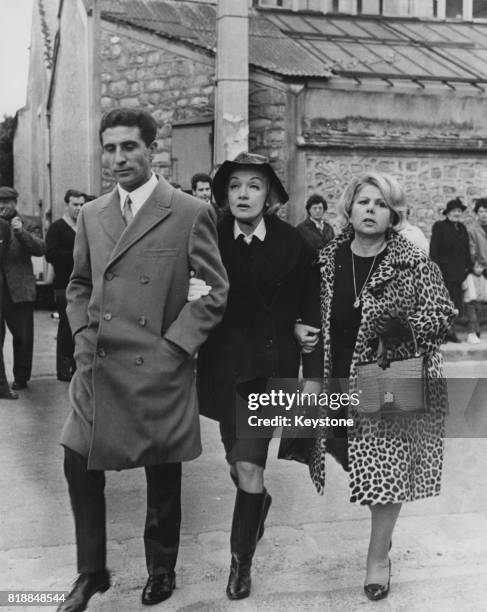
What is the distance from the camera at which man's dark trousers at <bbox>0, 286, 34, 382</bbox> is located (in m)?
8.45

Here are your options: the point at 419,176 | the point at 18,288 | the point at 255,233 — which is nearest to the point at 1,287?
the point at 18,288

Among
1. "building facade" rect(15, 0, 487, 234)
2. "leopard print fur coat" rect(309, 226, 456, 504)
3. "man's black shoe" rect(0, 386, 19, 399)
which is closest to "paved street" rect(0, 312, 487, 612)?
"leopard print fur coat" rect(309, 226, 456, 504)

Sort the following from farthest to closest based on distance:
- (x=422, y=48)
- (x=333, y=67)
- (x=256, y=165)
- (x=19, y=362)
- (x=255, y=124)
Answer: (x=422, y=48) → (x=333, y=67) → (x=255, y=124) → (x=19, y=362) → (x=256, y=165)

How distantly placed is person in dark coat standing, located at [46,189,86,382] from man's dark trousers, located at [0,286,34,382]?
13.0 inches

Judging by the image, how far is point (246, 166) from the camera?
13.2 feet

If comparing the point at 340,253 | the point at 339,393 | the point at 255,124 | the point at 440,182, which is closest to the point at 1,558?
the point at 339,393

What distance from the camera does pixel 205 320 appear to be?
3637mm

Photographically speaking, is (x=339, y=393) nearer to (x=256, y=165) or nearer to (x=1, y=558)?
(x=256, y=165)

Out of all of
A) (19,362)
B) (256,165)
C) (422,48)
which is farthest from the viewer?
(422,48)

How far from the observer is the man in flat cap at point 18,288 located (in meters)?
8.39

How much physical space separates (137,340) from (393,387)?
110 cm

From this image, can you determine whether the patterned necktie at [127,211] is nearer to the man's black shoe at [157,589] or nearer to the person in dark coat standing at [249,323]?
the person in dark coat standing at [249,323]

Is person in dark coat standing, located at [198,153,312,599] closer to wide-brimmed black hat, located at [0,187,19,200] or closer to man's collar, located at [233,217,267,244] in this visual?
man's collar, located at [233,217,267,244]

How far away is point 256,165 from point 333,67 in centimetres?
1174
